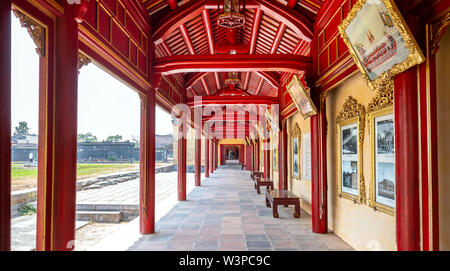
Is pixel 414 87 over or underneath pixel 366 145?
over

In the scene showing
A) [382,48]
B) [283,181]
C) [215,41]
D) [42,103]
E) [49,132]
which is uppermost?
[215,41]

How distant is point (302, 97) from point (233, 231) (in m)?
2.64

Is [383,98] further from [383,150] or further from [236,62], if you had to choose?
[236,62]

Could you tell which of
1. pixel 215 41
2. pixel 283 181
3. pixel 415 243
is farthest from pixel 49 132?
pixel 283 181

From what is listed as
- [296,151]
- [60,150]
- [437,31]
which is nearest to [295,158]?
[296,151]

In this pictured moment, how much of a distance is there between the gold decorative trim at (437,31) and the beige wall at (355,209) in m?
1.38

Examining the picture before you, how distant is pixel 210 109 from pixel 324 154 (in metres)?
8.14

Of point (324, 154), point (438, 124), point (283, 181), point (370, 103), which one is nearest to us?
point (438, 124)

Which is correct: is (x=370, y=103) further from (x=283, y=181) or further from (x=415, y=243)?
(x=283, y=181)

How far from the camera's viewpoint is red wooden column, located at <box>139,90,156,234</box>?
4.52 meters

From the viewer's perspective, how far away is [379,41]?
2213 millimetres

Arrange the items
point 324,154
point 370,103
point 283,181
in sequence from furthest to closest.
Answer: point 283,181, point 324,154, point 370,103

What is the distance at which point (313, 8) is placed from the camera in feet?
14.5

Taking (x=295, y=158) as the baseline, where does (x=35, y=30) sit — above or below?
above
